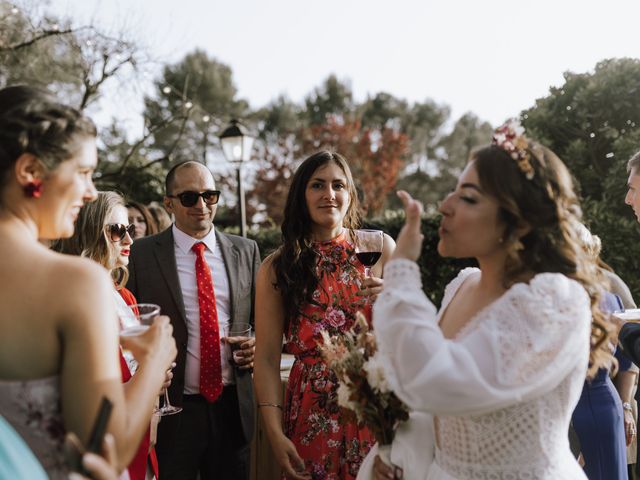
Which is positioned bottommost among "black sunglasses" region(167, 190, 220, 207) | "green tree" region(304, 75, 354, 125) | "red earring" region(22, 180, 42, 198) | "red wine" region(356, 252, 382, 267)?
"red wine" region(356, 252, 382, 267)

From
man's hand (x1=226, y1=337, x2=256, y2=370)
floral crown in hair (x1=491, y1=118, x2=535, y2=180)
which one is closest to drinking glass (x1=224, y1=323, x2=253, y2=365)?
man's hand (x1=226, y1=337, x2=256, y2=370)

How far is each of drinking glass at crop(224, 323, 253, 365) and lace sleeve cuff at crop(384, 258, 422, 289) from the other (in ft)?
5.04

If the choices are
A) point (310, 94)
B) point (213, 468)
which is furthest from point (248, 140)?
point (310, 94)

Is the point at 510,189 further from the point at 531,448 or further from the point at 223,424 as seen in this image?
the point at 223,424

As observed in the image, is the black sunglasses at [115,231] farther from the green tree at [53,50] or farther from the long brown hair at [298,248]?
the green tree at [53,50]

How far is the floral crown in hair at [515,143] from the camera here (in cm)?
196

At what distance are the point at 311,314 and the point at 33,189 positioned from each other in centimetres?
168

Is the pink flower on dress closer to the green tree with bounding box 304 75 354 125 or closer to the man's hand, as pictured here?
the man's hand

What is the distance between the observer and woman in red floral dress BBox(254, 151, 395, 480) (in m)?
2.84

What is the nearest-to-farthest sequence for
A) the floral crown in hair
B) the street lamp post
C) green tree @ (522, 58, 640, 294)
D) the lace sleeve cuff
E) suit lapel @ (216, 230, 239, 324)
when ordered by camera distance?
the lace sleeve cuff, the floral crown in hair, suit lapel @ (216, 230, 239, 324), green tree @ (522, 58, 640, 294), the street lamp post

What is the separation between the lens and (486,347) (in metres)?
1.75

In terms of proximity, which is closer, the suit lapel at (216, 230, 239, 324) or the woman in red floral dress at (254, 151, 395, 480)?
the woman in red floral dress at (254, 151, 395, 480)

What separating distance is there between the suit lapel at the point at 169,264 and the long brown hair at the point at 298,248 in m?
0.85

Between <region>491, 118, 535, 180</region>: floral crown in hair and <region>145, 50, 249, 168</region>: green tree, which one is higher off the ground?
<region>145, 50, 249, 168</region>: green tree
